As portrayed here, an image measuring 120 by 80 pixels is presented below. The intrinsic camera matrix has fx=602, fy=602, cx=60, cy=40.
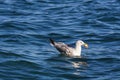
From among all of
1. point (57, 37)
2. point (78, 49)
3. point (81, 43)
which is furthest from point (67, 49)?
point (57, 37)

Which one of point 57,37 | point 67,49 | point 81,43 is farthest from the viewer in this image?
point 57,37

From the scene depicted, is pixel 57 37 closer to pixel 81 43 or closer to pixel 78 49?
pixel 81 43

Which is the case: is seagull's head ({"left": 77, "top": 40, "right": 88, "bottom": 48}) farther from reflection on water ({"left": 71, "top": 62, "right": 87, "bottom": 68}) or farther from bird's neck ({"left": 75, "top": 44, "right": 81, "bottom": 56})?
reflection on water ({"left": 71, "top": 62, "right": 87, "bottom": 68})

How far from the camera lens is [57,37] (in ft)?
77.4

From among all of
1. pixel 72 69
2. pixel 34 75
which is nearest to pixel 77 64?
pixel 72 69

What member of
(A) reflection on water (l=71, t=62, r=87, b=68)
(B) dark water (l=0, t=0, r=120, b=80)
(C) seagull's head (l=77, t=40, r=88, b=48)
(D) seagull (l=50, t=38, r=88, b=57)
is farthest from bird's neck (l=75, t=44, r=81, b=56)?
(A) reflection on water (l=71, t=62, r=87, b=68)

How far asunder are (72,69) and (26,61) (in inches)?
64.5

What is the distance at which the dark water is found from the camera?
743 inches

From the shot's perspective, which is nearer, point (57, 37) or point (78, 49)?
point (78, 49)

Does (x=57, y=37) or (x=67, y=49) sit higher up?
(x=57, y=37)

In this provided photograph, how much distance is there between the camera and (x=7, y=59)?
20047 mm

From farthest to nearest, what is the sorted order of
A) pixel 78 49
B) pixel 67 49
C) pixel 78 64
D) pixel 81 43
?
pixel 81 43
pixel 78 49
pixel 67 49
pixel 78 64

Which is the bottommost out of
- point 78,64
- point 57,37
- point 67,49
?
point 78,64

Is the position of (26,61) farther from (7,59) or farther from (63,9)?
(63,9)
